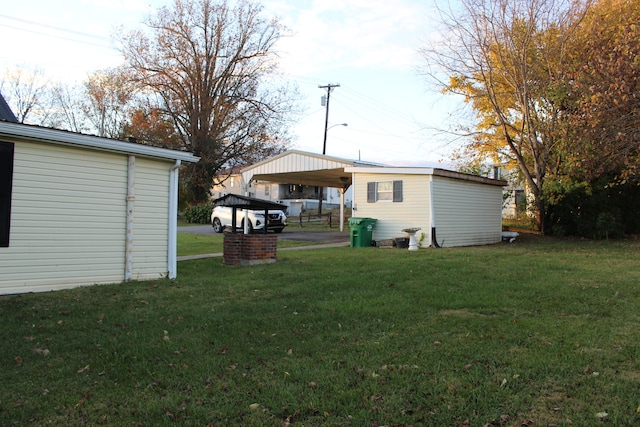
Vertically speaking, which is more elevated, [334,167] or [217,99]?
[217,99]

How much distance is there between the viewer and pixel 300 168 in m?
21.5

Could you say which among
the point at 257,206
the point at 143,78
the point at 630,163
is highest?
the point at 143,78

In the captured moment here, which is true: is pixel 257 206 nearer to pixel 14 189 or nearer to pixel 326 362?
pixel 14 189

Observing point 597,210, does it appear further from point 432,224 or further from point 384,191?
point 384,191

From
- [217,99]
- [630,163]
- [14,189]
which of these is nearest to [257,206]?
[14,189]

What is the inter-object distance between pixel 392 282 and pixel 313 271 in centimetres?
196

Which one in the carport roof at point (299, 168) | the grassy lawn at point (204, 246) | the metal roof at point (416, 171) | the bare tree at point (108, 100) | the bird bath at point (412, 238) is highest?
the bare tree at point (108, 100)

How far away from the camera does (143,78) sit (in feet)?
103

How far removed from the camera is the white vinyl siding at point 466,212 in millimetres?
16516

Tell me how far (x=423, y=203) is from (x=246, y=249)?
7121 mm

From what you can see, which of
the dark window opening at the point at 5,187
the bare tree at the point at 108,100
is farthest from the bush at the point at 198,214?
the dark window opening at the point at 5,187

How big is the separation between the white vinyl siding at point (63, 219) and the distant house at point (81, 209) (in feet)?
0.05

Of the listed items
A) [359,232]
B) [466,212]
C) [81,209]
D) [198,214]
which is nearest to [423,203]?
[359,232]

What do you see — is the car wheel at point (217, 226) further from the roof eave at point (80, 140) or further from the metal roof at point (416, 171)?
the roof eave at point (80, 140)
